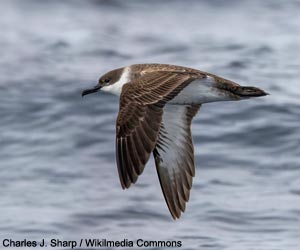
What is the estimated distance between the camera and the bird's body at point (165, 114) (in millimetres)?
8375

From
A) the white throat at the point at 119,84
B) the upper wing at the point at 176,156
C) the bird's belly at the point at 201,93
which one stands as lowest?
the upper wing at the point at 176,156

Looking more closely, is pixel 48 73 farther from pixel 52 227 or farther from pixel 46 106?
pixel 52 227

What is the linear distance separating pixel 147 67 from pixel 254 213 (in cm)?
215

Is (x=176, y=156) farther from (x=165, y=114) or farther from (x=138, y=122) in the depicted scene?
(x=138, y=122)

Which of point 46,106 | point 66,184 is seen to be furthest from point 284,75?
point 66,184

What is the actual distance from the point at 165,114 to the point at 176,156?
411 millimetres

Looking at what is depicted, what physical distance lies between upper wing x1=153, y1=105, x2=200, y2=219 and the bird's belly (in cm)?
60

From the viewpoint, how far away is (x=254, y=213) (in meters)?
10.9

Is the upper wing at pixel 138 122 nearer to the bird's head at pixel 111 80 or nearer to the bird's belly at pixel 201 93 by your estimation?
the bird's belly at pixel 201 93

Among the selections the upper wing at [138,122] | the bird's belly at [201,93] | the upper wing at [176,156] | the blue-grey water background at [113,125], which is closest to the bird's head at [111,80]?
the upper wing at [176,156]

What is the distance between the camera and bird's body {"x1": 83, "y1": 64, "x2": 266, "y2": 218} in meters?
8.38

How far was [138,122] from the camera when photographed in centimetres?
844

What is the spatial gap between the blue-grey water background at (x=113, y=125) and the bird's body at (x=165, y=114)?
31.4 inches

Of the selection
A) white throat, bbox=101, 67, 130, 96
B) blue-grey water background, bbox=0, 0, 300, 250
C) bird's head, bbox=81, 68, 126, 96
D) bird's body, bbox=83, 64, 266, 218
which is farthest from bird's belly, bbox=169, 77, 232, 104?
blue-grey water background, bbox=0, 0, 300, 250
